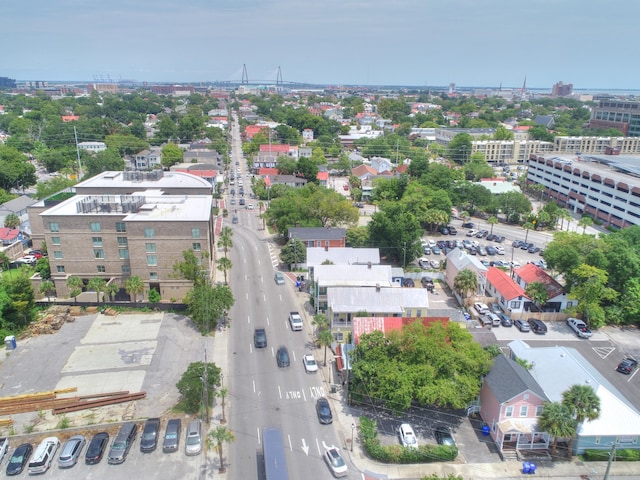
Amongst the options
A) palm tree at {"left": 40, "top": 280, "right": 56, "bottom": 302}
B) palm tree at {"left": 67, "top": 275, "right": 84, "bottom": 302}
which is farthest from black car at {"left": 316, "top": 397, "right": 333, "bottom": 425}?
palm tree at {"left": 40, "top": 280, "right": 56, "bottom": 302}

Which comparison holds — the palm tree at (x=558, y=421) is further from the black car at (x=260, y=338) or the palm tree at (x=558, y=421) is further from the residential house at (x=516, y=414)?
the black car at (x=260, y=338)

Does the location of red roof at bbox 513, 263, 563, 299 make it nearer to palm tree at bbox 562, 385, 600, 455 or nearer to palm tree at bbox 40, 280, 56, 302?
palm tree at bbox 562, 385, 600, 455

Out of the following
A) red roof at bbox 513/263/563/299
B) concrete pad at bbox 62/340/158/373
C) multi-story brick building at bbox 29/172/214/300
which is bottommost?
concrete pad at bbox 62/340/158/373

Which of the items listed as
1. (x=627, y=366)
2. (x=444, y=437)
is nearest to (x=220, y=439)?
(x=444, y=437)

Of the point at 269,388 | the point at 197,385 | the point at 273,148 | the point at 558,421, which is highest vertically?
the point at 273,148

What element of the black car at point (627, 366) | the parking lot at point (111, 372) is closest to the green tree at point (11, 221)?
the parking lot at point (111, 372)

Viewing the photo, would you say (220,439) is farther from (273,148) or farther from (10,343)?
(273,148)
